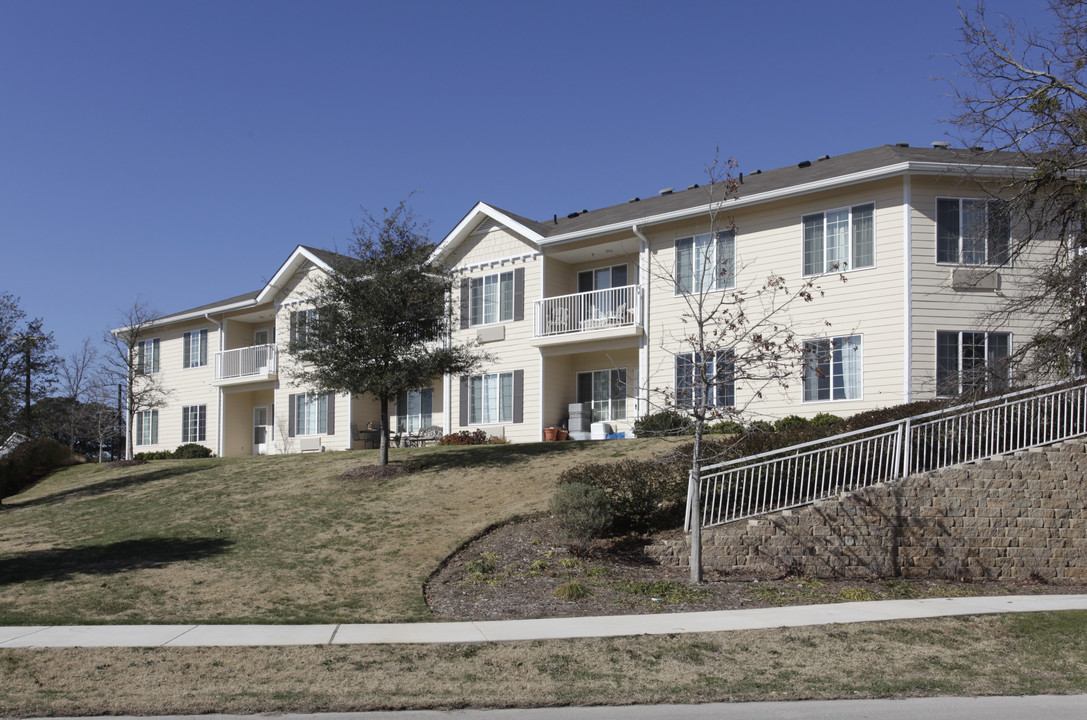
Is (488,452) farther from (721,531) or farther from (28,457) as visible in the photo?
(28,457)

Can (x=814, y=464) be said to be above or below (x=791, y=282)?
below

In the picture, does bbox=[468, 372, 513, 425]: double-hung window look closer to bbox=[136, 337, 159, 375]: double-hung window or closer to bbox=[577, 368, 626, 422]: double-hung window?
bbox=[577, 368, 626, 422]: double-hung window

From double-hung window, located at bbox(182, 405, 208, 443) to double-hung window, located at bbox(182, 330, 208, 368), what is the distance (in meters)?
1.78

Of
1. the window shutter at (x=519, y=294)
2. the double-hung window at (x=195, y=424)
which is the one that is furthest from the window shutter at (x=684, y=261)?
the double-hung window at (x=195, y=424)

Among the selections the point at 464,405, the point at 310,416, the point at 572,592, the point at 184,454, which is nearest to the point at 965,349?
the point at 572,592

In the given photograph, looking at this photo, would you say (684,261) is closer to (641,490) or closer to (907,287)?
(907,287)

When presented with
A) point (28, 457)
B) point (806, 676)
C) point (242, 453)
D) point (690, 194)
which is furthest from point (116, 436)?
point (806, 676)

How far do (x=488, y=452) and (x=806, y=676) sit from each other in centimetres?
1365

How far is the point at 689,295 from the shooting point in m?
21.2

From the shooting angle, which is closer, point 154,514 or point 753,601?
point 753,601

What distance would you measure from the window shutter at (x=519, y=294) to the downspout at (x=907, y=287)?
1093cm

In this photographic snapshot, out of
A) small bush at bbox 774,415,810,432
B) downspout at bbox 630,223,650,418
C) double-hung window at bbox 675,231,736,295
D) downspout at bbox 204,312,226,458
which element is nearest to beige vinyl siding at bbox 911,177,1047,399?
small bush at bbox 774,415,810,432

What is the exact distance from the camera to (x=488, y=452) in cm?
2136

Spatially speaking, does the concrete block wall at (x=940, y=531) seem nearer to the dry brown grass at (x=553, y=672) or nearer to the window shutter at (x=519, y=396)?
the dry brown grass at (x=553, y=672)
